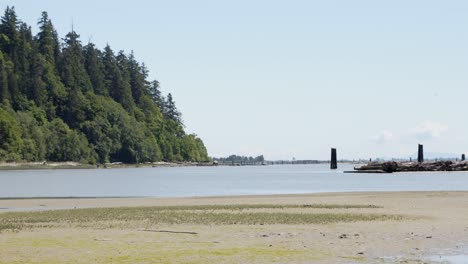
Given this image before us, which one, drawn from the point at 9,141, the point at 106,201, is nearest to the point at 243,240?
the point at 106,201

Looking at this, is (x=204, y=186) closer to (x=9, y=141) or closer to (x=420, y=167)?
(x=420, y=167)

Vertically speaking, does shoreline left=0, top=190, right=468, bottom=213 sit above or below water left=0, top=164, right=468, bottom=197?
below

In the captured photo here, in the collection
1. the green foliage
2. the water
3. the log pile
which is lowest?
the water

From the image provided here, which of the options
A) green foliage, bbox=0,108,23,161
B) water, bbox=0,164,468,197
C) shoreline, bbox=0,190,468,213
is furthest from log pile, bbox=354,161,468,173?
green foliage, bbox=0,108,23,161

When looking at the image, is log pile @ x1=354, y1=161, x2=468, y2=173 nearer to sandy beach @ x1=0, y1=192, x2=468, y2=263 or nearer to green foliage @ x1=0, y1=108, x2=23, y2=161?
green foliage @ x1=0, y1=108, x2=23, y2=161

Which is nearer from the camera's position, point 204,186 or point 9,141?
point 204,186

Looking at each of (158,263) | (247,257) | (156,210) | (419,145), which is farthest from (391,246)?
(419,145)

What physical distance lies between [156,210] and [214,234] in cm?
1452

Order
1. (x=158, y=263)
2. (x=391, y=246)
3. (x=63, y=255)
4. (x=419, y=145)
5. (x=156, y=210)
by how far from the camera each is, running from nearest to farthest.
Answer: (x=158, y=263) → (x=63, y=255) → (x=391, y=246) → (x=156, y=210) → (x=419, y=145)

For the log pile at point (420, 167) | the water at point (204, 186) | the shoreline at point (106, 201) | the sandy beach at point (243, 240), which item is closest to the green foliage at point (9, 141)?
the water at point (204, 186)

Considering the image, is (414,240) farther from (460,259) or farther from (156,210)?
(156,210)

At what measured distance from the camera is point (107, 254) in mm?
23609

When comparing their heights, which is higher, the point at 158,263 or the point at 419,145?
the point at 419,145

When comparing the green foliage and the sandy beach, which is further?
the green foliage
